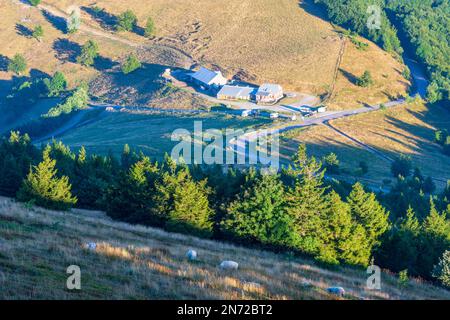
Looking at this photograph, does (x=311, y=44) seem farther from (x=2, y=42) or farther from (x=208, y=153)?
(x=2, y=42)

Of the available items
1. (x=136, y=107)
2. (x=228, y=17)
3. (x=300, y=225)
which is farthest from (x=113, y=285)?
(x=228, y=17)

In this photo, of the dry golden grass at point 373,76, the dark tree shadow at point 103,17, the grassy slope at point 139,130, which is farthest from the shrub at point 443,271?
the dark tree shadow at point 103,17

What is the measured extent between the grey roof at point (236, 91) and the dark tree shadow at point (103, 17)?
62.4 meters

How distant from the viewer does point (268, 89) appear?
13725 centimetres

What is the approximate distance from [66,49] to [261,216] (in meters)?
146

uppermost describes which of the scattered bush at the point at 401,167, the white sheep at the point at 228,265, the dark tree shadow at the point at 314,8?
the dark tree shadow at the point at 314,8

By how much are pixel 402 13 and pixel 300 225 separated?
173 m

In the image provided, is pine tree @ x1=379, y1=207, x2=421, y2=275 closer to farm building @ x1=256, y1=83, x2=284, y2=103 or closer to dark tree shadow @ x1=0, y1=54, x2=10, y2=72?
farm building @ x1=256, y1=83, x2=284, y2=103

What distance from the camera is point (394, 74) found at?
15688cm

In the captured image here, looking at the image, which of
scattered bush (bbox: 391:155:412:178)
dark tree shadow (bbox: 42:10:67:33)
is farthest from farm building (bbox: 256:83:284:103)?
dark tree shadow (bbox: 42:10:67:33)

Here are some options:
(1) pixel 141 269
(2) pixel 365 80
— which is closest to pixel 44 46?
(2) pixel 365 80

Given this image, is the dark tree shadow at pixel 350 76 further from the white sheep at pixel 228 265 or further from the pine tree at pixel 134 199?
the white sheep at pixel 228 265

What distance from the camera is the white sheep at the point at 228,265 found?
3100 centimetres

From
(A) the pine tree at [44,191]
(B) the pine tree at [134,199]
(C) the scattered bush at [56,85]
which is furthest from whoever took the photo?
(C) the scattered bush at [56,85]
